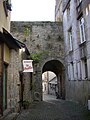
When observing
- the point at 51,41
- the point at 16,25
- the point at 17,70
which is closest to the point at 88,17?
the point at 17,70

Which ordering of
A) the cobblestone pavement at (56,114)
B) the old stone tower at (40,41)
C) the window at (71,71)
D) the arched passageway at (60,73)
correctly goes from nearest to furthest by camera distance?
the cobblestone pavement at (56,114), the window at (71,71), the old stone tower at (40,41), the arched passageway at (60,73)

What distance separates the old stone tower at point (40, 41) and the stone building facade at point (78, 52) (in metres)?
1.45

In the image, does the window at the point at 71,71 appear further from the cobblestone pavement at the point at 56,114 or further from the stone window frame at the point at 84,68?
the cobblestone pavement at the point at 56,114

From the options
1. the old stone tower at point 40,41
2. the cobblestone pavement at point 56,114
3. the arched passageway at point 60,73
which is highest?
the old stone tower at point 40,41

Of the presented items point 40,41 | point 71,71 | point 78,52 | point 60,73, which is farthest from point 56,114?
point 60,73

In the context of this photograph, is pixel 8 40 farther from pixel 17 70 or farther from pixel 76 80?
pixel 76 80

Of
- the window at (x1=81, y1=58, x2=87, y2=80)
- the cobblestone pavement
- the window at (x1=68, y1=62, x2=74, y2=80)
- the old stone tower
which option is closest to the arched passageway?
the old stone tower

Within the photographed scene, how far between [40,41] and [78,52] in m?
6.15

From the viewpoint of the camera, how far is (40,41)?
2000 centimetres

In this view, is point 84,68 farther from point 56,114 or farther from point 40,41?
point 40,41

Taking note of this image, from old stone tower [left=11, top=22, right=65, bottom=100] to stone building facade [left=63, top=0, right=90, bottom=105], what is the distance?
1455 millimetres

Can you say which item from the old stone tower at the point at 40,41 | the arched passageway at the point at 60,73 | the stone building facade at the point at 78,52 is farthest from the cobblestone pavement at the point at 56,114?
the arched passageway at the point at 60,73

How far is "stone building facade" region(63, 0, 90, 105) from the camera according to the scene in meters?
12.8

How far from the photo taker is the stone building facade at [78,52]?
12841 mm
